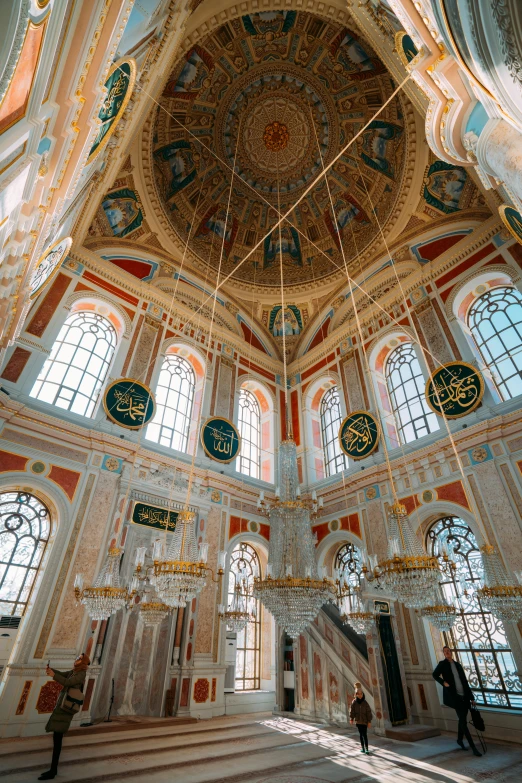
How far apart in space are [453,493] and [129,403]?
727 cm

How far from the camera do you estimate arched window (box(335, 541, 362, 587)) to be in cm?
933

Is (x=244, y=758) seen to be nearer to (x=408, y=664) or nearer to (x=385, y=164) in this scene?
(x=408, y=664)

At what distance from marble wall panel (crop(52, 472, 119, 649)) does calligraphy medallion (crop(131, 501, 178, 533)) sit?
593 millimetres

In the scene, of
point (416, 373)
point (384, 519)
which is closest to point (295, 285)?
point (416, 373)

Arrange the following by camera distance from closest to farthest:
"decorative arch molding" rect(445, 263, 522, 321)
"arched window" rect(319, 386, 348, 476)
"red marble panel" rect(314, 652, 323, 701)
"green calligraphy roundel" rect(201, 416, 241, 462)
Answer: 1. "red marble panel" rect(314, 652, 323, 701)
2. "decorative arch molding" rect(445, 263, 522, 321)
3. "green calligraphy roundel" rect(201, 416, 241, 462)
4. "arched window" rect(319, 386, 348, 476)

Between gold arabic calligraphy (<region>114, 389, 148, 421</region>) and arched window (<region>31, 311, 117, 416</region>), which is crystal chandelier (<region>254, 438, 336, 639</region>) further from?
arched window (<region>31, 311, 117, 416</region>)

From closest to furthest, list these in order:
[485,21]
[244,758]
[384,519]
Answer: [485,21] → [244,758] → [384,519]

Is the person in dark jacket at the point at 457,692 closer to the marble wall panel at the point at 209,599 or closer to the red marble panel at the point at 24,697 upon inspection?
the marble wall panel at the point at 209,599

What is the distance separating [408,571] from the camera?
3.99 metres

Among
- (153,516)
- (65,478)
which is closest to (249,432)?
(153,516)

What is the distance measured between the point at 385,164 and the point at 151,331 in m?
7.98

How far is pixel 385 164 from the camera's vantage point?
1086cm

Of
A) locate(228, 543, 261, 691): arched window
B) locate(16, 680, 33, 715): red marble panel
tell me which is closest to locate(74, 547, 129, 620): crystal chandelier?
locate(16, 680, 33, 715): red marble panel

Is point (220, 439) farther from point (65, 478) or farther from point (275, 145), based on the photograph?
point (275, 145)
